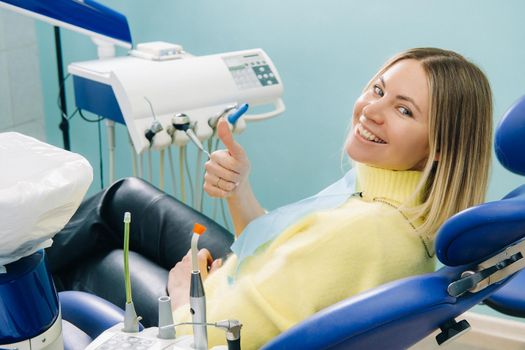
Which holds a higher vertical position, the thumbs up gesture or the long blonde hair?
the long blonde hair

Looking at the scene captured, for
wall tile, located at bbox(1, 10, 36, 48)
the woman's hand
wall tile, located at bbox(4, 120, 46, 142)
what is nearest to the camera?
the woman's hand

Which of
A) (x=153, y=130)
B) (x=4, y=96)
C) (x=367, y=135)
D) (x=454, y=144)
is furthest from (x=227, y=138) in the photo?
(x=4, y=96)

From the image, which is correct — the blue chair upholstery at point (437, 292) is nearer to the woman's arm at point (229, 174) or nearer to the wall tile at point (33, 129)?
the woman's arm at point (229, 174)

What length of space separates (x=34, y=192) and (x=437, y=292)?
1.86 feet

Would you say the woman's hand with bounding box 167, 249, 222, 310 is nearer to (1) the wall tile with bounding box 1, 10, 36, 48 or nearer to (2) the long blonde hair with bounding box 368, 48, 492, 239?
(2) the long blonde hair with bounding box 368, 48, 492, 239

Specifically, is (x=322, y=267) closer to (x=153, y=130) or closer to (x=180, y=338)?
(x=180, y=338)

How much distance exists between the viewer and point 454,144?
132 centimetres

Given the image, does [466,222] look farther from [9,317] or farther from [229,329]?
[9,317]

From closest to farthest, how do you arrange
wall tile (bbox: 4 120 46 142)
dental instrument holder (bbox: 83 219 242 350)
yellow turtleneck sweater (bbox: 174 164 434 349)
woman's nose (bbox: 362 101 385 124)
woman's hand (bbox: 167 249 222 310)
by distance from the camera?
dental instrument holder (bbox: 83 219 242 350) → yellow turtleneck sweater (bbox: 174 164 434 349) → woman's nose (bbox: 362 101 385 124) → woman's hand (bbox: 167 249 222 310) → wall tile (bbox: 4 120 46 142)

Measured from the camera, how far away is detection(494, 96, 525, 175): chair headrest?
1038mm

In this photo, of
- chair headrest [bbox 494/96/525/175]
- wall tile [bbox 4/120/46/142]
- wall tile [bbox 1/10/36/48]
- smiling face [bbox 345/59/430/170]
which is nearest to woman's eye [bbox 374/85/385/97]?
smiling face [bbox 345/59/430/170]

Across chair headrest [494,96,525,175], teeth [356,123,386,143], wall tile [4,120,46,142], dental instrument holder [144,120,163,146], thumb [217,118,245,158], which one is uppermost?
chair headrest [494,96,525,175]

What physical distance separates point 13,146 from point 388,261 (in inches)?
24.7

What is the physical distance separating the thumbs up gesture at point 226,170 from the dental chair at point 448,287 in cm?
48
